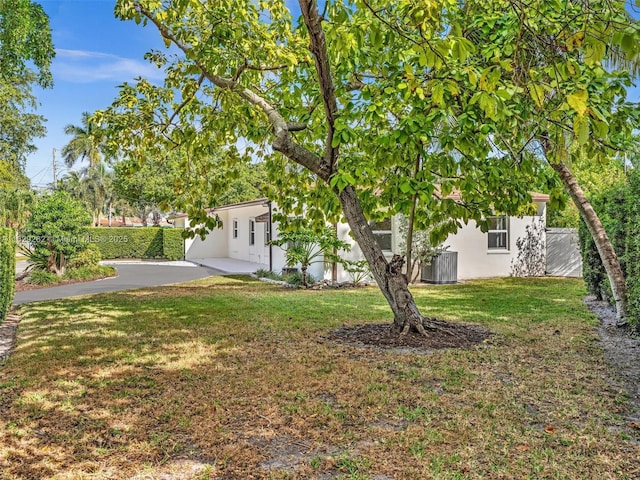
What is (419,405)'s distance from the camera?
4160 millimetres

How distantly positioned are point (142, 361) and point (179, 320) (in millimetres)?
2872

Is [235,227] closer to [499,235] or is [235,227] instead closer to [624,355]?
[499,235]

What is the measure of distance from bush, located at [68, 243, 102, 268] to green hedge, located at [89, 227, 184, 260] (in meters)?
10.3

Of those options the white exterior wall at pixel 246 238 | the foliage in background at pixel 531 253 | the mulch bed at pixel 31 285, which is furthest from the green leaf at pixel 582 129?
the white exterior wall at pixel 246 238

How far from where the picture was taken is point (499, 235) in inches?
671

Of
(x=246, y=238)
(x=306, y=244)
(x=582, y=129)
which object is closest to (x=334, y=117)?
(x=582, y=129)

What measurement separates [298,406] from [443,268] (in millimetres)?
11884

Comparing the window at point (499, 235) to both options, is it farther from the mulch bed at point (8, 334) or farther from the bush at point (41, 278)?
the bush at point (41, 278)

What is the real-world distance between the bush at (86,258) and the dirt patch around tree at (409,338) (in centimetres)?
1258

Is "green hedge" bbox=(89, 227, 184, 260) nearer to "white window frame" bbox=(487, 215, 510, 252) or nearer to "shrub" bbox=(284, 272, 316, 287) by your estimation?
"shrub" bbox=(284, 272, 316, 287)

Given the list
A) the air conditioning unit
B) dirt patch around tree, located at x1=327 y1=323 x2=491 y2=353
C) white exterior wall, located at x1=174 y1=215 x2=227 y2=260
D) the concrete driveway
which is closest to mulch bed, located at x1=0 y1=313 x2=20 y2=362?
the concrete driveway

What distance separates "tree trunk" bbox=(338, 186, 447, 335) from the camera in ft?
22.6

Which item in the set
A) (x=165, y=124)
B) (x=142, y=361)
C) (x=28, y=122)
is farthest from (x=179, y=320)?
(x=28, y=122)

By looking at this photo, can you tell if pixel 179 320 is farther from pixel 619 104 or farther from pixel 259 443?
pixel 619 104
